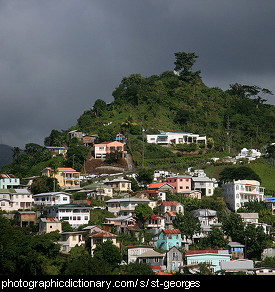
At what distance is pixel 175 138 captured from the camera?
128m

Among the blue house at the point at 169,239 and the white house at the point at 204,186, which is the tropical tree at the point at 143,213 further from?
the white house at the point at 204,186

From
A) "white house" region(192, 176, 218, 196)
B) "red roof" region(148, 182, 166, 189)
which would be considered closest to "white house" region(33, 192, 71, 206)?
"red roof" region(148, 182, 166, 189)

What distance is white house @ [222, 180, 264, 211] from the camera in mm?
94688

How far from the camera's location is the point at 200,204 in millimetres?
90562

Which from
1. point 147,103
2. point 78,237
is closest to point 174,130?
point 147,103

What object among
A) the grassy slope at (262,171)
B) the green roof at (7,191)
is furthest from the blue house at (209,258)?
the grassy slope at (262,171)

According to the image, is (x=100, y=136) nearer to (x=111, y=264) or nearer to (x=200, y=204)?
(x=200, y=204)

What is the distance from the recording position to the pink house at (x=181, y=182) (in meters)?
98.2

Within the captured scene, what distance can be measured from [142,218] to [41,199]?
602 inches

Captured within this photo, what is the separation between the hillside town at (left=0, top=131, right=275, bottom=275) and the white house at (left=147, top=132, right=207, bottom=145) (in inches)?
782

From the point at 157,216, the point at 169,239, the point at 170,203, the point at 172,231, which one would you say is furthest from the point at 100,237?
the point at 170,203

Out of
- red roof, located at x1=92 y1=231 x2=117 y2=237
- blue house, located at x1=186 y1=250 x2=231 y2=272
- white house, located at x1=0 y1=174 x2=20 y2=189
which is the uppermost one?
white house, located at x1=0 y1=174 x2=20 y2=189

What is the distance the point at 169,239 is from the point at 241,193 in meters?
22.4

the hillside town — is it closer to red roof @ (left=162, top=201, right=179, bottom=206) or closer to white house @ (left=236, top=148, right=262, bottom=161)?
red roof @ (left=162, top=201, right=179, bottom=206)
